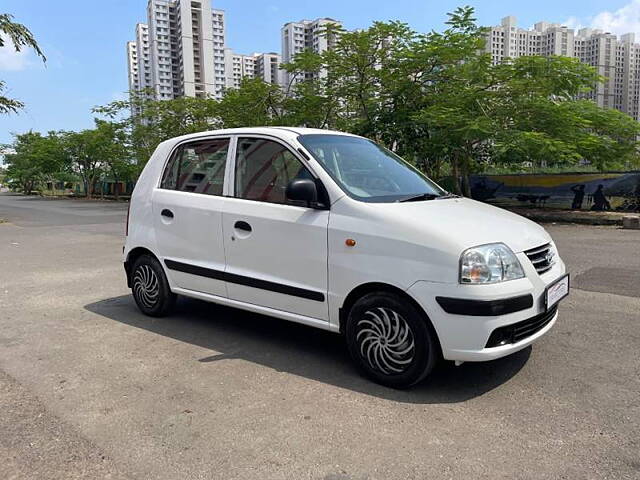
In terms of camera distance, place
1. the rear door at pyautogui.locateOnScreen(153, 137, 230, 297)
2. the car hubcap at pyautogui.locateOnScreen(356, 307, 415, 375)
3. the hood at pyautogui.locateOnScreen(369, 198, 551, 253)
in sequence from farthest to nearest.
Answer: the rear door at pyautogui.locateOnScreen(153, 137, 230, 297)
the car hubcap at pyautogui.locateOnScreen(356, 307, 415, 375)
the hood at pyautogui.locateOnScreen(369, 198, 551, 253)

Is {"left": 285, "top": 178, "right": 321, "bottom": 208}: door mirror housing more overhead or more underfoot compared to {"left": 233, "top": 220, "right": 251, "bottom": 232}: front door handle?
more overhead

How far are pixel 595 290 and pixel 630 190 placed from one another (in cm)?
1098

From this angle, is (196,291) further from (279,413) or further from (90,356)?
(279,413)

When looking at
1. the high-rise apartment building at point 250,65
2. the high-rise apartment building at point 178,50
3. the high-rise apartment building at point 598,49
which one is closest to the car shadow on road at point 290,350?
the high-rise apartment building at point 598,49

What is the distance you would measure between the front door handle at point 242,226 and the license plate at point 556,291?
2295 mm

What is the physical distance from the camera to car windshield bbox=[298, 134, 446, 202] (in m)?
3.90

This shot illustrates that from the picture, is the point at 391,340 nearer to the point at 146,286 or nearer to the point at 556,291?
the point at 556,291

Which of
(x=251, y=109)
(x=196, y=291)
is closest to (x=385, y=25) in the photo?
(x=251, y=109)

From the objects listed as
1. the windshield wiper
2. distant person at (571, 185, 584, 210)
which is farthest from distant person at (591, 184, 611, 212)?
the windshield wiper

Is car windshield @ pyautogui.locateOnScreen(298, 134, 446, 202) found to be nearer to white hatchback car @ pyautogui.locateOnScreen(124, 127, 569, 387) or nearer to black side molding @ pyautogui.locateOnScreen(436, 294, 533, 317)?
white hatchback car @ pyautogui.locateOnScreen(124, 127, 569, 387)

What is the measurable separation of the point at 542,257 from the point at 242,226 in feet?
7.58

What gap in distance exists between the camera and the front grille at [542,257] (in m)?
3.49

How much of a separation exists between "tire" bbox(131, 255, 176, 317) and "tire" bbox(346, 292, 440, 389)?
230 cm

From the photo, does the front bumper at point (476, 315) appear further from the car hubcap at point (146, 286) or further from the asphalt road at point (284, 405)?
the car hubcap at point (146, 286)
